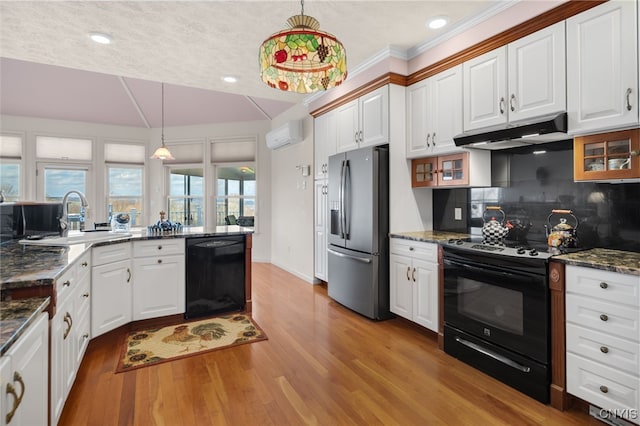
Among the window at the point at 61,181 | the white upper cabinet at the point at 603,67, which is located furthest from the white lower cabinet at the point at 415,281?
the window at the point at 61,181

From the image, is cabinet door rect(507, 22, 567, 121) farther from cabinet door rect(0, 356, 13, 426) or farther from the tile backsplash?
cabinet door rect(0, 356, 13, 426)

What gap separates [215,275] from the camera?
11.5 feet

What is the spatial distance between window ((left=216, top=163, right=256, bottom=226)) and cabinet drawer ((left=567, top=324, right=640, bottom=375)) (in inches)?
224

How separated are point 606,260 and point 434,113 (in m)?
1.83

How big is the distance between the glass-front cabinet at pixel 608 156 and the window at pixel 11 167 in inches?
314

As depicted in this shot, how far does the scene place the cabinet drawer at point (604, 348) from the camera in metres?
1.71

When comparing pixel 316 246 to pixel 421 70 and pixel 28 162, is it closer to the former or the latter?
pixel 421 70

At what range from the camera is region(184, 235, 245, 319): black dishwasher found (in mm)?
3381

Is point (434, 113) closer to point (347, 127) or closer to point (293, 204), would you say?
point (347, 127)

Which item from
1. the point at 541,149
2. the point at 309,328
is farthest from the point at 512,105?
the point at 309,328

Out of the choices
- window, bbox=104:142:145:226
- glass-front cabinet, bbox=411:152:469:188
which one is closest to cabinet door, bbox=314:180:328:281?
glass-front cabinet, bbox=411:152:469:188

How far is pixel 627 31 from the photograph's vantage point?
1895mm

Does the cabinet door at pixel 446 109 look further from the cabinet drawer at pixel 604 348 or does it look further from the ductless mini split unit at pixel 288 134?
the ductless mini split unit at pixel 288 134

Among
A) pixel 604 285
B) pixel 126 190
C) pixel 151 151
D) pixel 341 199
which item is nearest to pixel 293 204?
pixel 341 199
